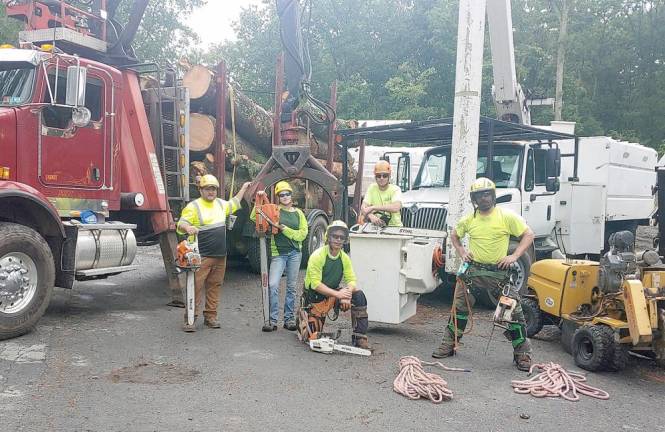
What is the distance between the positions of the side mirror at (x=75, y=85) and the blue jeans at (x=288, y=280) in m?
2.62

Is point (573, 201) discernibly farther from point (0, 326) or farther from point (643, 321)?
point (0, 326)

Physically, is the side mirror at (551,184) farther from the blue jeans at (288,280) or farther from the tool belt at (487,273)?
the blue jeans at (288,280)

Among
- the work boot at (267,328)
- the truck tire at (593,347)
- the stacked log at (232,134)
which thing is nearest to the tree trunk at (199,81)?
the stacked log at (232,134)

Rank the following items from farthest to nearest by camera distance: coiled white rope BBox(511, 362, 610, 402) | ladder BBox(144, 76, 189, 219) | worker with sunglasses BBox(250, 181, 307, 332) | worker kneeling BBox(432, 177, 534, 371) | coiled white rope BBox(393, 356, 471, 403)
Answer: ladder BBox(144, 76, 189, 219) < worker with sunglasses BBox(250, 181, 307, 332) < worker kneeling BBox(432, 177, 534, 371) < coiled white rope BBox(511, 362, 610, 402) < coiled white rope BBox(393, 356, 471, 403)

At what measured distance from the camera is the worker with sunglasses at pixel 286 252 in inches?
266

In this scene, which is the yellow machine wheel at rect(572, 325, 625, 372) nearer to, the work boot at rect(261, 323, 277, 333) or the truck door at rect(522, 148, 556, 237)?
the work boot at rect(261, 323, 277, 333)

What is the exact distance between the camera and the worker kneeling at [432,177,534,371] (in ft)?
18.8

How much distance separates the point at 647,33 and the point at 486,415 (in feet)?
116

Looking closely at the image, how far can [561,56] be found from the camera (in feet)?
94.9

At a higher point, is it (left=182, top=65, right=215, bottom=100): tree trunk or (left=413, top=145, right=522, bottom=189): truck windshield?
(left=182, top=65, right=215, bottom=100): tree trunk

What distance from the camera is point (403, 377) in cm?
509

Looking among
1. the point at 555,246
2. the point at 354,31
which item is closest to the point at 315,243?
the point at 555,246

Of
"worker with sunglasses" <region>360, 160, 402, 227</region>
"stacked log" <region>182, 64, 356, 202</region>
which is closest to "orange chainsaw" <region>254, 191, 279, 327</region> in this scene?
"worker with sunglasses" <region>360, 160, 402, 227</region>

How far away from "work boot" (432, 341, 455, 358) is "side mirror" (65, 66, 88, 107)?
4.42 metres
